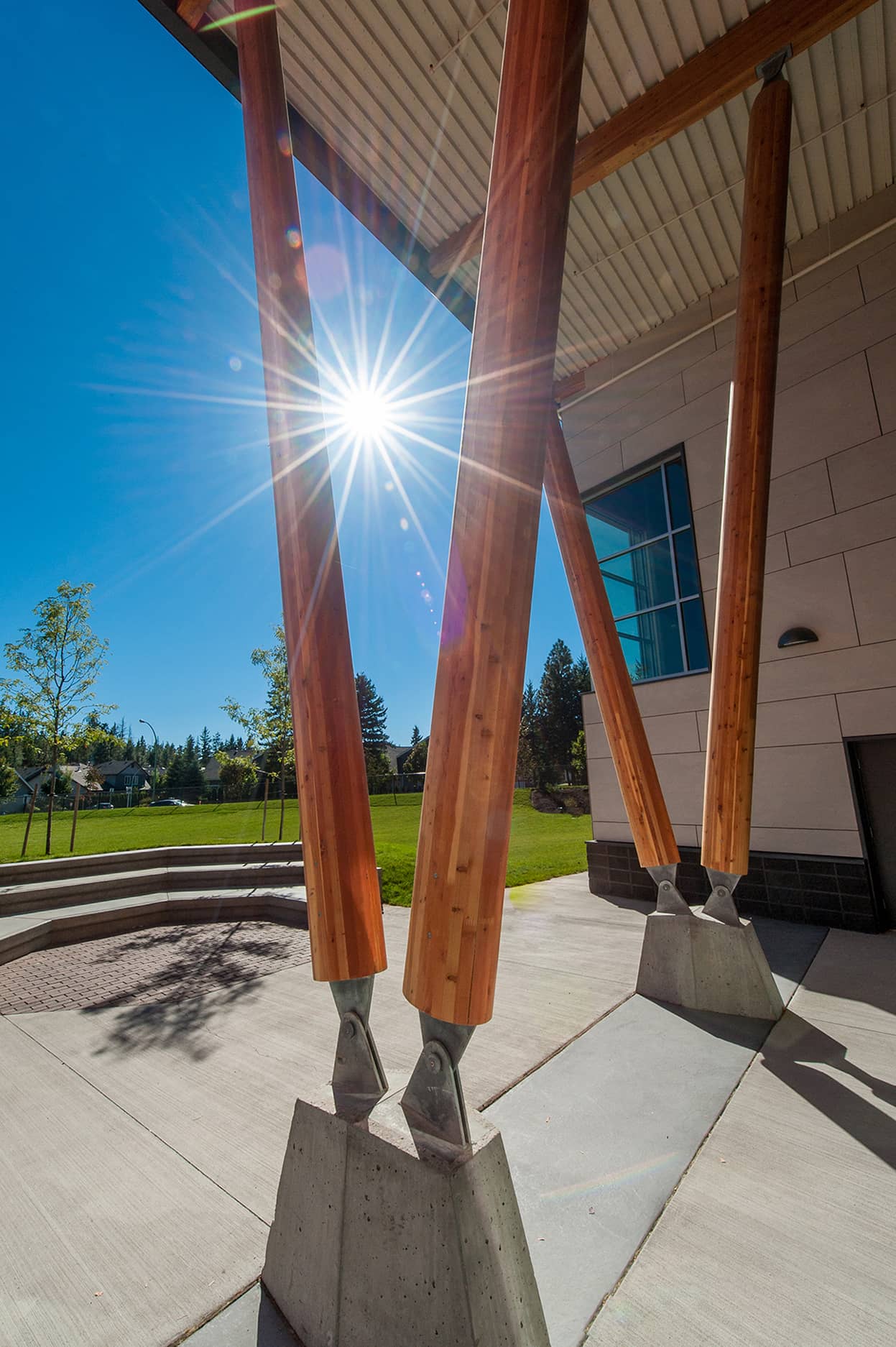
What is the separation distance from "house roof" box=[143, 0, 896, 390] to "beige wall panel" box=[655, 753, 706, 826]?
6.35 m

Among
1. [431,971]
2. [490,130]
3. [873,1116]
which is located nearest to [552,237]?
[431,971]

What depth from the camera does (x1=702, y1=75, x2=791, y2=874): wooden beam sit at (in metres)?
3.75

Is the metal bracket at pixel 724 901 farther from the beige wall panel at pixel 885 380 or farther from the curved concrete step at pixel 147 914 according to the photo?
the beige wall panel at pixel 885 380

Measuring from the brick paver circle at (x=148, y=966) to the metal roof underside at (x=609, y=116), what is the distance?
26.3ft

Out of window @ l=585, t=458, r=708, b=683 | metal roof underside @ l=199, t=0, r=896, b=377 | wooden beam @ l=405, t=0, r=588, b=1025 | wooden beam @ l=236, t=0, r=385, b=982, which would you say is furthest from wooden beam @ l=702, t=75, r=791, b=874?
window @ l=585, t=458, r=708, b=683

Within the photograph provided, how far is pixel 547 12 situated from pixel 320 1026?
16.8 ft

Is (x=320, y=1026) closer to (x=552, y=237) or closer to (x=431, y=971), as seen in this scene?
(x=431, y=971)

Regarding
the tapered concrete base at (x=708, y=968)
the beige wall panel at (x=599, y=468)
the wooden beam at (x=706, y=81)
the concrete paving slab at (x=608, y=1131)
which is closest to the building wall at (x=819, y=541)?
the beige wall panel at (x=599, y=468)

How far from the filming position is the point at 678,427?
25.0 feet

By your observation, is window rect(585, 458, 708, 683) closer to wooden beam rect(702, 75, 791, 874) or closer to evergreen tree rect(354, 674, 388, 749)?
wooden beam rect(702, 75, 791, 874)

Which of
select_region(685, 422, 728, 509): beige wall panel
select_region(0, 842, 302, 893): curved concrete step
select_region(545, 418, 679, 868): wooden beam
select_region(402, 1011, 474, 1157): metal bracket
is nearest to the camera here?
select_region(402, 1011, 474, 1157): metal bracket

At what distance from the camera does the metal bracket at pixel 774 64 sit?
449 cm

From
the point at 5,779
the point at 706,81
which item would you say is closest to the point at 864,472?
the point at 706,81

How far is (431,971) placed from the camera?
1620 mm
